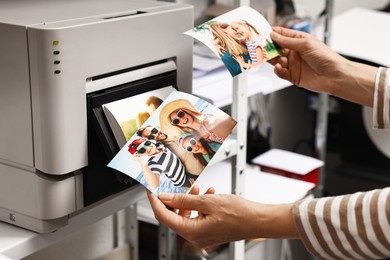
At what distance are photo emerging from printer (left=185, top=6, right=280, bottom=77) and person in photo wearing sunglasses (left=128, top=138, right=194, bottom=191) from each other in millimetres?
211

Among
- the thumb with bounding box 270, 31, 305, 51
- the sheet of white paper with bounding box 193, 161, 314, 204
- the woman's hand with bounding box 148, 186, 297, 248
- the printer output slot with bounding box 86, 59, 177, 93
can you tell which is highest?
the thumb with bounding box 270, 31, 305, 51

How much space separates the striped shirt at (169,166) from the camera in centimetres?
106

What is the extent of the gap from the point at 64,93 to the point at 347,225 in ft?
1.53

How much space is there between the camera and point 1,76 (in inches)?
40.5

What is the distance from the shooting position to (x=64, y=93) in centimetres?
100

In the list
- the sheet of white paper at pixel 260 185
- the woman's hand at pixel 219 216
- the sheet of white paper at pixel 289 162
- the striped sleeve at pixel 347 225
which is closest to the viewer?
the striped sleeve at pixel 347 225

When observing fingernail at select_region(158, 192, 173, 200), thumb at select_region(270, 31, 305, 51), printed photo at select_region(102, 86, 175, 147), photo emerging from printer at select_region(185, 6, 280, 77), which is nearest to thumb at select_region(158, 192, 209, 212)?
fingernail at select_region(158, 192, 173, 200)

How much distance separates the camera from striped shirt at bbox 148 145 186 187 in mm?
1064

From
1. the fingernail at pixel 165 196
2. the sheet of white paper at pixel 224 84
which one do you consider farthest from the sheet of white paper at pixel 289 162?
the fingernail at pixel 165 196

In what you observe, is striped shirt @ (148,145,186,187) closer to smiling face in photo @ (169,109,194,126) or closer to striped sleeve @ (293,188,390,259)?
smiling face in photo @ (169,109,194,126)

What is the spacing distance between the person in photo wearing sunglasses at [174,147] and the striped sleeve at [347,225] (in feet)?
0.63

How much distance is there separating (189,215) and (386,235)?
0.35m

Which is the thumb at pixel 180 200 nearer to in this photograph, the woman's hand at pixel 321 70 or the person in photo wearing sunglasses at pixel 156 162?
the person in photo wearing sunglasses at pixel 156 162

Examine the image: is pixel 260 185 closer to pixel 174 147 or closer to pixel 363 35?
pixel 174 147
